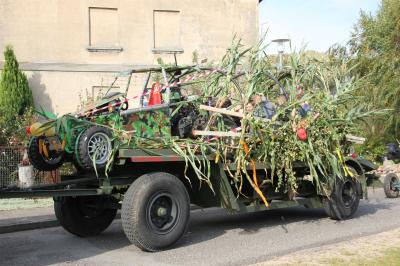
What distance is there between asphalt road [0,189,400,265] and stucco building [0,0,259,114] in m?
9.98

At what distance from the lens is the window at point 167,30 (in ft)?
68.9

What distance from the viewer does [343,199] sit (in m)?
9.87

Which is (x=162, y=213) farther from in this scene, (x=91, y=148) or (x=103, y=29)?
(x=103, y=29)

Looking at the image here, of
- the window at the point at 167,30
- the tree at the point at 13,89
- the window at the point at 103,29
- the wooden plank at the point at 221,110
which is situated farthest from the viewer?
the window at the point at 167,30

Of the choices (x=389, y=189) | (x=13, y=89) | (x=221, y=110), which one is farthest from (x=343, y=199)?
(x=13, y=89)

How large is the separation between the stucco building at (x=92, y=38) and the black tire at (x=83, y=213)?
1056 cm

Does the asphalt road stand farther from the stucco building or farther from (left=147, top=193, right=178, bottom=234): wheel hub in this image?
the stucco building

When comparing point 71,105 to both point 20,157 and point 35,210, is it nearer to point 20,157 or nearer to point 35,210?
point 20,157

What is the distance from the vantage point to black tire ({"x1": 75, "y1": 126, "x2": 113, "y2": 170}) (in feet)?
22.8

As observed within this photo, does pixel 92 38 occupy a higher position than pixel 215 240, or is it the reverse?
pixel 92 38

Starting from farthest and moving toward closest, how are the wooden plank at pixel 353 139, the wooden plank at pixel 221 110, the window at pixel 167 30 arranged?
the window at pixel 167 30 → the wooden plank at pixel 353 139 → the wooden plank at pixel 221 110

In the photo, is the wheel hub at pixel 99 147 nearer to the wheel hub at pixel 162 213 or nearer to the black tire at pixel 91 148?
the black tire at pixel 91 148

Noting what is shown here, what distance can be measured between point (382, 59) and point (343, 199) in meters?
11.9

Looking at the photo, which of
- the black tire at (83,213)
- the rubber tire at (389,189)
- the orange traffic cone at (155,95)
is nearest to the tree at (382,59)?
the rubber tire at (389,189)
